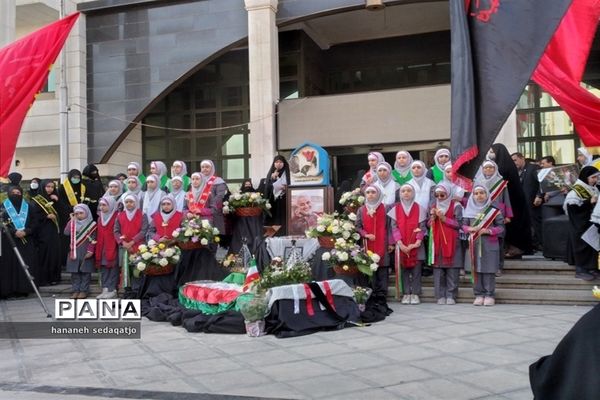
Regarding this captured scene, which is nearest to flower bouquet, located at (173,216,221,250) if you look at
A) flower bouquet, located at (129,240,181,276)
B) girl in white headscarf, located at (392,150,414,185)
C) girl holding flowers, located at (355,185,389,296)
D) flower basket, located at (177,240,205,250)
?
flower basket, located at (177,240,205,250)

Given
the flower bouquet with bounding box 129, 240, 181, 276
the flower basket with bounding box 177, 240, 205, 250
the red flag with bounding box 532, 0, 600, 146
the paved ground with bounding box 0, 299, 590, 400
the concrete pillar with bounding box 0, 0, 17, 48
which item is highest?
the concrete pillar with bounding box 0, 0, 17, 48

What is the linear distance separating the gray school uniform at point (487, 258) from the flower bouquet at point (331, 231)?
5.64ft

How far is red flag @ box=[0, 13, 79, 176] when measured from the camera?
565cm

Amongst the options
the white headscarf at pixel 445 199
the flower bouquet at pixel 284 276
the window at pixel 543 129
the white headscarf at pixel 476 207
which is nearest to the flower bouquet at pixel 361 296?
the flower bouquet at pixel 284 276

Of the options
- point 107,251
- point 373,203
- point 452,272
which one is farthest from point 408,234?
point 107,251

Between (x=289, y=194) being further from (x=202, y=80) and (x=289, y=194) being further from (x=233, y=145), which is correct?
(x=202, y=80)

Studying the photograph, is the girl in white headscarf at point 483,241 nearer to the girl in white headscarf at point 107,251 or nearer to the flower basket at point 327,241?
the flower basket at point 327,241

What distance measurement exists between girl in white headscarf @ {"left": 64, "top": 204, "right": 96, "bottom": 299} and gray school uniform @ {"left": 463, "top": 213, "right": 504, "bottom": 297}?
584 centimetres

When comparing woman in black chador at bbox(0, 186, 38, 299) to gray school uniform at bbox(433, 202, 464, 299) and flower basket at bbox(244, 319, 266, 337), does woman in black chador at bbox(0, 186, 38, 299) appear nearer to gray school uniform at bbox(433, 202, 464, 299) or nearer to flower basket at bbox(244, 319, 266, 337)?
flower basket at bbox(244, 319, 266, 337)

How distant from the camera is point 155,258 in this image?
870 centimetres

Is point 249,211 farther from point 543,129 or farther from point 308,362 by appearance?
point 543,129

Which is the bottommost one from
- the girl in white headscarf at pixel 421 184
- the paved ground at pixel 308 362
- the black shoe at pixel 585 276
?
the paved ground at pixel 308 362

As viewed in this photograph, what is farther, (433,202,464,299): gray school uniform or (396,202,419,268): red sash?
(396,202,419,268): red sash

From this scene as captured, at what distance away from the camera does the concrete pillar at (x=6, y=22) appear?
15998mm
